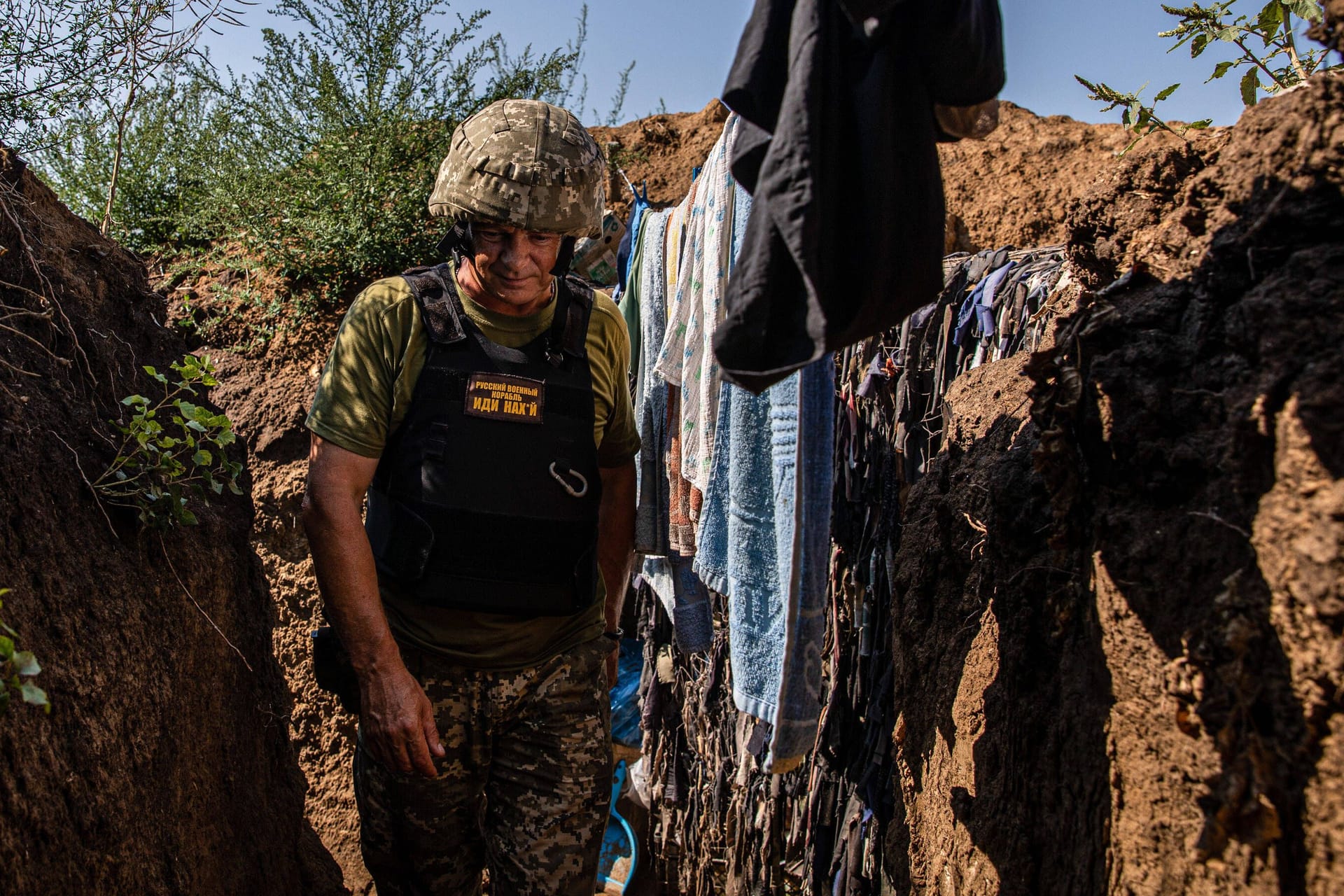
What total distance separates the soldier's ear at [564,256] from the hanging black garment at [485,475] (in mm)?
173

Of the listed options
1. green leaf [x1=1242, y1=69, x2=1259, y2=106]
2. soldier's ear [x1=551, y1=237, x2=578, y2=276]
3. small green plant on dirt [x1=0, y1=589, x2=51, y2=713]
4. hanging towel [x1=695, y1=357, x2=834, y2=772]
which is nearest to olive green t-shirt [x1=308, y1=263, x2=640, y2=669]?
soldier's ear [x1=551, y1=237, x2=578, y2=276]

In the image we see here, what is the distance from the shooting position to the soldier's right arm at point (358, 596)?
2.12 metres

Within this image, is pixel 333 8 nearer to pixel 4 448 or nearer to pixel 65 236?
pixel 65 236

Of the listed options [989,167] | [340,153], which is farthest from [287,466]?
[989,167]

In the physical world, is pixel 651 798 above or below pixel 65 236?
below

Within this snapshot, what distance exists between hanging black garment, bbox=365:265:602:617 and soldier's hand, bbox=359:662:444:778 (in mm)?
210

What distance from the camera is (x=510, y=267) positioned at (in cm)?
231

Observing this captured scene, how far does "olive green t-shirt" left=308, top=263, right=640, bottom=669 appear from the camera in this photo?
217 cm

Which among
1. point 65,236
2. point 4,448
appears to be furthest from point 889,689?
point 65,236

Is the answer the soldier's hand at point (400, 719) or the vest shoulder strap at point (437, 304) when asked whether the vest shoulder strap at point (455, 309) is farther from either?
the soldier's hand at point (400, 719)

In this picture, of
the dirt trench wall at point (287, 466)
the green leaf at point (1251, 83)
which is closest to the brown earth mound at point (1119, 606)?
the green leaf at point (1251, 83)

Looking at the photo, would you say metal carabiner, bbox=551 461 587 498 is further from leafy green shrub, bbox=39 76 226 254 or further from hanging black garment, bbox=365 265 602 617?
leafy green shrub, bbox=39 76 226 254

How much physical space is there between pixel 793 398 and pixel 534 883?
1386mm

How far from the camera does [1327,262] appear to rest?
111 centimetres
